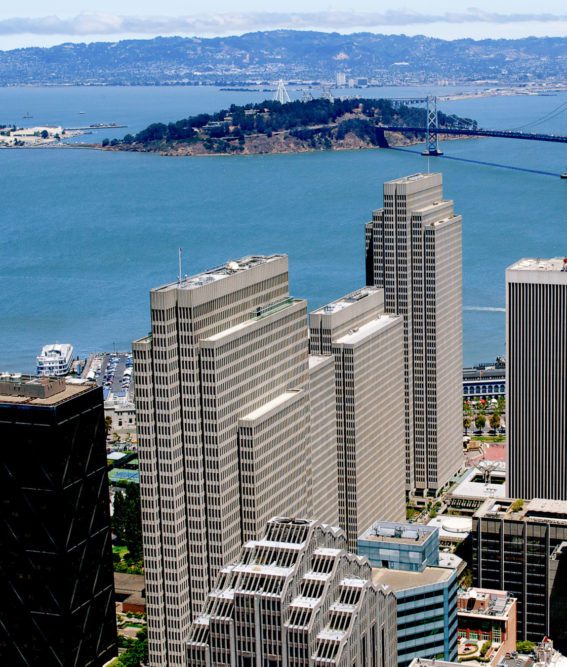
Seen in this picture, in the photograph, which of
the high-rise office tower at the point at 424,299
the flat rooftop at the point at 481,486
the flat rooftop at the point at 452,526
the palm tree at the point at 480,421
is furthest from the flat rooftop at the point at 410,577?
the palm tree at the point at 480,421

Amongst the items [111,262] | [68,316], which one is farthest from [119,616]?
[111,262]

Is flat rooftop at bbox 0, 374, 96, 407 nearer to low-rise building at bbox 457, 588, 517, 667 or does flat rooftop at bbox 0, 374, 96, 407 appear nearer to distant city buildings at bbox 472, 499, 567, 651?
low-rise building at bbox 457, 588, 517, 667

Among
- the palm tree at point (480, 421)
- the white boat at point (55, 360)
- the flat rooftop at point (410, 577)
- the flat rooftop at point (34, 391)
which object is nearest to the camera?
the flat rooftop at point (34, 391)

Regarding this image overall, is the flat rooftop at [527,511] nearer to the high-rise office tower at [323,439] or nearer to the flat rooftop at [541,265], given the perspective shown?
the high-rise office tower at [323,439]

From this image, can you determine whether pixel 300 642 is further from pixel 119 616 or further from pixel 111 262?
pixel 111 262

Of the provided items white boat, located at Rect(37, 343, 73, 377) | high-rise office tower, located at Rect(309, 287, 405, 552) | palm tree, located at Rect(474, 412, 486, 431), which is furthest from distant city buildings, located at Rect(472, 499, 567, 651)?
white boat, located at Rect(37, 343, 73, 377)

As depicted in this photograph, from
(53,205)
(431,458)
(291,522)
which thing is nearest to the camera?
(291,522)

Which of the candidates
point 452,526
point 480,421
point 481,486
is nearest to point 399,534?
point 452,526
